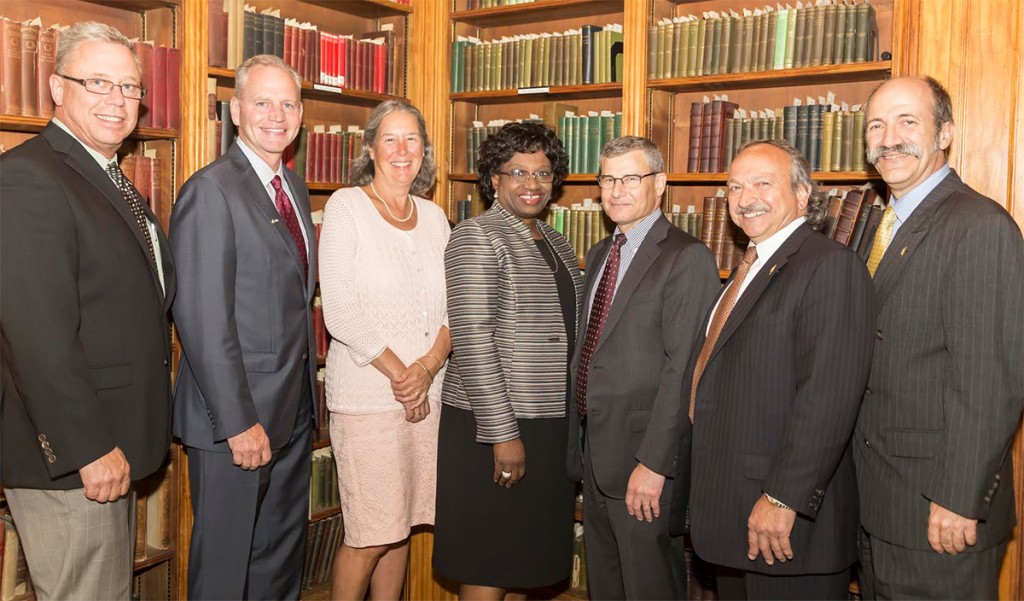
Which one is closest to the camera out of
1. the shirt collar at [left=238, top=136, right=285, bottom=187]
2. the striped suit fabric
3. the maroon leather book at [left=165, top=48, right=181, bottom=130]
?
the striped suit fabric

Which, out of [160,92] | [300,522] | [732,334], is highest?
[160,92]

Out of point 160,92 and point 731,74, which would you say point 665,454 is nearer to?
point 731,74

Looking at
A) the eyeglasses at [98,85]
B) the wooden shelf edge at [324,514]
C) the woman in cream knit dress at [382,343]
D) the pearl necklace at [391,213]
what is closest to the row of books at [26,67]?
the eyeglasses at [98,85]

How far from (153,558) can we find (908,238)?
297 centimetres

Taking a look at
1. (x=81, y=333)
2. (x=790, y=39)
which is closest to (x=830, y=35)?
(x=790, y=39)

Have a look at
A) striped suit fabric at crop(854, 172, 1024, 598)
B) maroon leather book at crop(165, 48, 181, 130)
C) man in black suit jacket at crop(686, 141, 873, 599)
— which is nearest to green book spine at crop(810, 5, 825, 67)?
man in black suit jacket at crop(686, 141, 873, 599)

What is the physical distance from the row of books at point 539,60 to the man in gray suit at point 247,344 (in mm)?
1461

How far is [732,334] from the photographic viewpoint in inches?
93.8

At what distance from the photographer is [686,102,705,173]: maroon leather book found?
147 inches

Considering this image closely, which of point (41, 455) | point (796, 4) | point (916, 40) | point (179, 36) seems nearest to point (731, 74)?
point (796, 4)

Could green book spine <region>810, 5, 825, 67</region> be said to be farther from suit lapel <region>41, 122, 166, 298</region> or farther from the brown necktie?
suit lapel <region>41, 122, 166, 298</region>

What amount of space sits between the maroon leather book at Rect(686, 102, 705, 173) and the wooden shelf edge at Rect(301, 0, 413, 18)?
5.23ft

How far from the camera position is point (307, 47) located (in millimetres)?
3854

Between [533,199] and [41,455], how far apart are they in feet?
5.85
